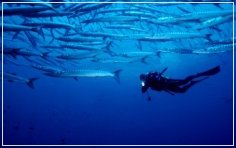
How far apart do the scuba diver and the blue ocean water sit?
3.36 m

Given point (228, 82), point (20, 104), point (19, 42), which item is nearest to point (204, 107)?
point (228, 82)

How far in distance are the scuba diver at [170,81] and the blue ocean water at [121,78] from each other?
336 cm

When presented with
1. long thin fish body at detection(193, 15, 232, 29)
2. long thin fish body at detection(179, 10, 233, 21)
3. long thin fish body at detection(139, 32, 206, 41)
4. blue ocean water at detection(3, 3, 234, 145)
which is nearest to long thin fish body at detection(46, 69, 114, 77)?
blue ocean water at detection(3, 3, 234, 145)

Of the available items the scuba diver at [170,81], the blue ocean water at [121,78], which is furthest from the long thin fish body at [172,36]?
the scuba diver at [170,81]

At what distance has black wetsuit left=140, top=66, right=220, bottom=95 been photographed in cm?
585

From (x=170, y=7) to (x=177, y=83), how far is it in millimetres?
7078

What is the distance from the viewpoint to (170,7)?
12.4m

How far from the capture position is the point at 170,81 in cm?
585

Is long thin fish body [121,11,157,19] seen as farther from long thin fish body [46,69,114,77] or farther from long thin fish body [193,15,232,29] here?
long thin fish body [46,69,114,77]

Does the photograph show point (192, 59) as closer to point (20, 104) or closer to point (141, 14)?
point (141, 14)

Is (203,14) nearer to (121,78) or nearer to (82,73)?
(82,73)

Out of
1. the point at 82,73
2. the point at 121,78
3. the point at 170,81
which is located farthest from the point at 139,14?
the point at 121,78

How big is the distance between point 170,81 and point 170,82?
0.06ft

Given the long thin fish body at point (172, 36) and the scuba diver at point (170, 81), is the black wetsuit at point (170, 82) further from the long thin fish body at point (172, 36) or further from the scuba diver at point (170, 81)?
the long thin fish body at point (172, 36)
